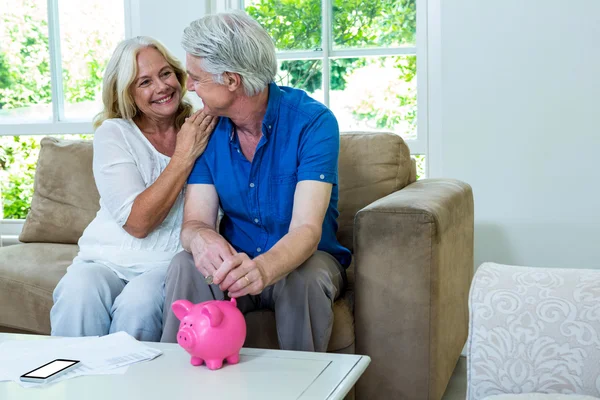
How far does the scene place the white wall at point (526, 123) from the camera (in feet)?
8.91

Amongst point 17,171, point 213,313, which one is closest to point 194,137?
point 213,313

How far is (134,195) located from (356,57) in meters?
1.51

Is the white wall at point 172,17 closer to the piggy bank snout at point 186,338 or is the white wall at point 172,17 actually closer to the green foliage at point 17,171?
the green foliage at point 17,171

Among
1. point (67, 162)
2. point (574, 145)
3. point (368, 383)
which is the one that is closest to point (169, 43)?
point (67, 162)

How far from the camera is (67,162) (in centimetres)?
270

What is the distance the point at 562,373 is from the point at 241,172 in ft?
3.41

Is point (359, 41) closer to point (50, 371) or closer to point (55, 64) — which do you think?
point (55, 64)

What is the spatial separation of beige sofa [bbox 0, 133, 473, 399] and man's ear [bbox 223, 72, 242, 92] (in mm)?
448

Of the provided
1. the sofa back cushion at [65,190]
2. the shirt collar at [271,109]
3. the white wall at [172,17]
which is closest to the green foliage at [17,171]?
the white wall at [172,17]

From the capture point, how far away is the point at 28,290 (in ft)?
7.33

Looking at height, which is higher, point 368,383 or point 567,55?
point 567,55

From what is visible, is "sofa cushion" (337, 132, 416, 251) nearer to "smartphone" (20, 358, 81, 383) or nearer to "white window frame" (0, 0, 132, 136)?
"smartphone" (20, 358, 81, 383)

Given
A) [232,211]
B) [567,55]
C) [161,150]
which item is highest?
[567,55]

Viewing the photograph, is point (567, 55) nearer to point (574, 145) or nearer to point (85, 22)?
point (574, 145)
